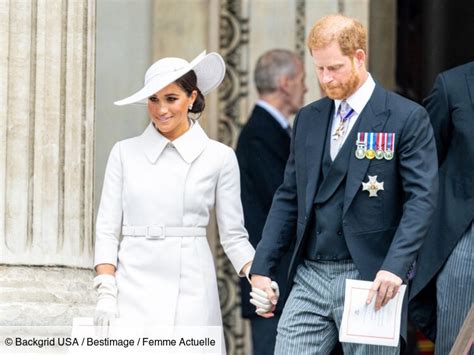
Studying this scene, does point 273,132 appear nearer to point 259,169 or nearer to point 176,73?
point 259,169

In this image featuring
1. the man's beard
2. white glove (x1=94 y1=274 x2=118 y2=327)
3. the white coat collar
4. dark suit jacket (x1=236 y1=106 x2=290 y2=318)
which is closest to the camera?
the man's beard

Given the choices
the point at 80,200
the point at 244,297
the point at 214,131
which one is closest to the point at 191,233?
the point at 80,200

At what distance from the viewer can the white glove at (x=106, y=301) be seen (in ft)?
25.9

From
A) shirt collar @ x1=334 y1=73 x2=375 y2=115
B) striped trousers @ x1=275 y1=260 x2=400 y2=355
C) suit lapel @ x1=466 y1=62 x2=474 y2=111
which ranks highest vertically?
suit lapel @ x1=466 y1=62 x2=474 y2=111

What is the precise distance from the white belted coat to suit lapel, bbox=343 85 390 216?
0.78m

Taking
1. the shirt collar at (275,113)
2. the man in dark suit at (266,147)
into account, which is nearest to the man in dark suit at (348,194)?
the man in dark suit at (266,147)

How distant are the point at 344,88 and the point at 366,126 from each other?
0.19 metres

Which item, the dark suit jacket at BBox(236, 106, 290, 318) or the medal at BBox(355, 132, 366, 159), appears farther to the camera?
the dark suit jacket at BBox(236, 106, 290, 318)

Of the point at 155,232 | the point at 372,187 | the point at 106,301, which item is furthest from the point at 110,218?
the point at 372,187

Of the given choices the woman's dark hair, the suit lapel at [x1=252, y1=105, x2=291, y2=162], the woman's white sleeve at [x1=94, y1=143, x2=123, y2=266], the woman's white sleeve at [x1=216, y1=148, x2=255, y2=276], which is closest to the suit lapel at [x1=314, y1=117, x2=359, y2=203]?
the woman's white sleeve at [x1=216, y1=148, x2=255, y2=276]

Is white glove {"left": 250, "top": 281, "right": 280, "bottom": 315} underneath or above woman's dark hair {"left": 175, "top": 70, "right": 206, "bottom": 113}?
underneath

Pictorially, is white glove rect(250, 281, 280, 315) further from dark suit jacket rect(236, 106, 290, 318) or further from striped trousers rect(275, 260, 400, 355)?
dark suit jacket rect(236, 106, 290, 318)

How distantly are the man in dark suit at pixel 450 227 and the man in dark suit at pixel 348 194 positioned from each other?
1.37 ft

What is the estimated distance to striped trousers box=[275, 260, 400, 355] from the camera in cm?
763
